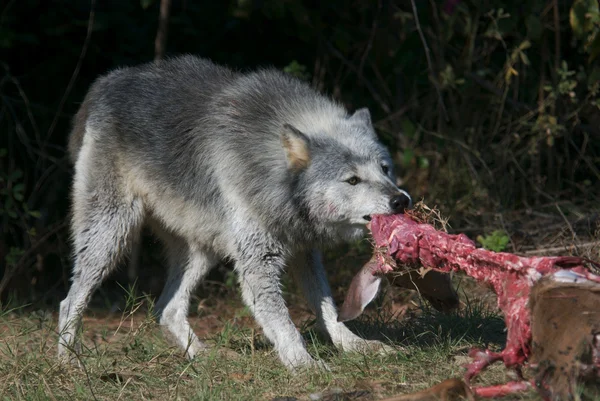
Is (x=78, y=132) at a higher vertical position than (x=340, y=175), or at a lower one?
lower

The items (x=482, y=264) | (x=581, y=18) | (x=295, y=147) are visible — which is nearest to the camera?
(x=482, y=264)

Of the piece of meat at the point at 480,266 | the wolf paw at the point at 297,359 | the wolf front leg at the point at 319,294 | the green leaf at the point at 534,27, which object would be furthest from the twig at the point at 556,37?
the wolf paw at the point at 297,359

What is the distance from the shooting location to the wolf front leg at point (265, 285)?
4.79 m

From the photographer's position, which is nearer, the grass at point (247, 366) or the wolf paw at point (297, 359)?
the grass at point (247, 366)

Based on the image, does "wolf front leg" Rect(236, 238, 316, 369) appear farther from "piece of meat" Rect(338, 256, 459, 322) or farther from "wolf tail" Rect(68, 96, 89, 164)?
"wolf tail" Rect(68, 96, 89, 164)

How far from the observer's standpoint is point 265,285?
15.9ft

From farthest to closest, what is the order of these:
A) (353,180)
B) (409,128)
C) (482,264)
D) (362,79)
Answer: (362,79) < (409,128) < (353,180) < (482,264)

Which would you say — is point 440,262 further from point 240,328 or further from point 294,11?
point 294,11

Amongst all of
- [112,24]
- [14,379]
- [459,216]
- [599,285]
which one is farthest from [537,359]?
[112,24]

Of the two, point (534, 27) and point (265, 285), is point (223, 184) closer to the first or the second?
point (265, 285)

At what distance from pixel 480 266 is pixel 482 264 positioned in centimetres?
2

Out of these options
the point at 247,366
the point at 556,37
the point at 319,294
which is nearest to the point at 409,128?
the point at 556,37

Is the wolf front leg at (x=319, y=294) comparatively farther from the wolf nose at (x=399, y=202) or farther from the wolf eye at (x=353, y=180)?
the wolf nose at (x=399, y=202)

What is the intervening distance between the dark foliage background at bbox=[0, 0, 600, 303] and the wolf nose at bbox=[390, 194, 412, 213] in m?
2.79
